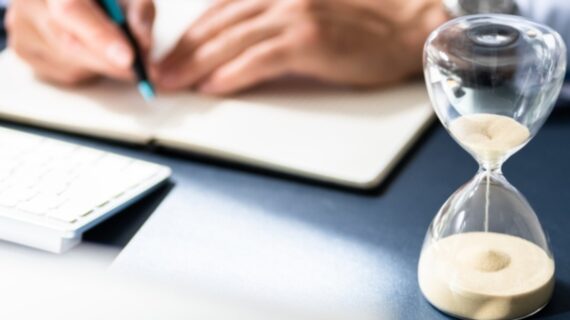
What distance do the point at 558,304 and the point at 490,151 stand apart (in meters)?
0.13

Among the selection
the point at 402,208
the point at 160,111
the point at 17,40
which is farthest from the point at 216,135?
the point at 17,40

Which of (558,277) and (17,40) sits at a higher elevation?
(17,40)

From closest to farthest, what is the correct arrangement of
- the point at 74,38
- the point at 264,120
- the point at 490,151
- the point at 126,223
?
1. the point at 490,151
2. the point at 126,223
3. the point at 264,120
4. the point at 74,38

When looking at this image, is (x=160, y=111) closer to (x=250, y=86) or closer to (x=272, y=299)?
(x=250, y=86)

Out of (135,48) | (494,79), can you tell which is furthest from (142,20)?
(494,79)

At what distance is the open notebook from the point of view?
0.85 metres

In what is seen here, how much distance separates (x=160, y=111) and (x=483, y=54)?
39 centimetres

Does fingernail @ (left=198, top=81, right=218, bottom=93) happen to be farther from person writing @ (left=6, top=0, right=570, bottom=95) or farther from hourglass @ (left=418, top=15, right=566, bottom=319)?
hourglass @ (left=418, top=15, right=566, bottom=319)

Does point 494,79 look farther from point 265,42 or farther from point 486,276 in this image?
point 265,42

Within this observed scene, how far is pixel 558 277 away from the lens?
2.28 feet

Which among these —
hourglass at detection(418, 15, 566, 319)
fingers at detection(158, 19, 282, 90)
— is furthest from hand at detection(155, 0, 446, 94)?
hourglass at detection(418, 15, 566, 319)

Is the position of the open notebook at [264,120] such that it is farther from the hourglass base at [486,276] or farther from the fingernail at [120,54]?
the hourglass base at [486,276]

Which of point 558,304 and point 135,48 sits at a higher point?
point 135,48

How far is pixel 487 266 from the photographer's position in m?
0.65
